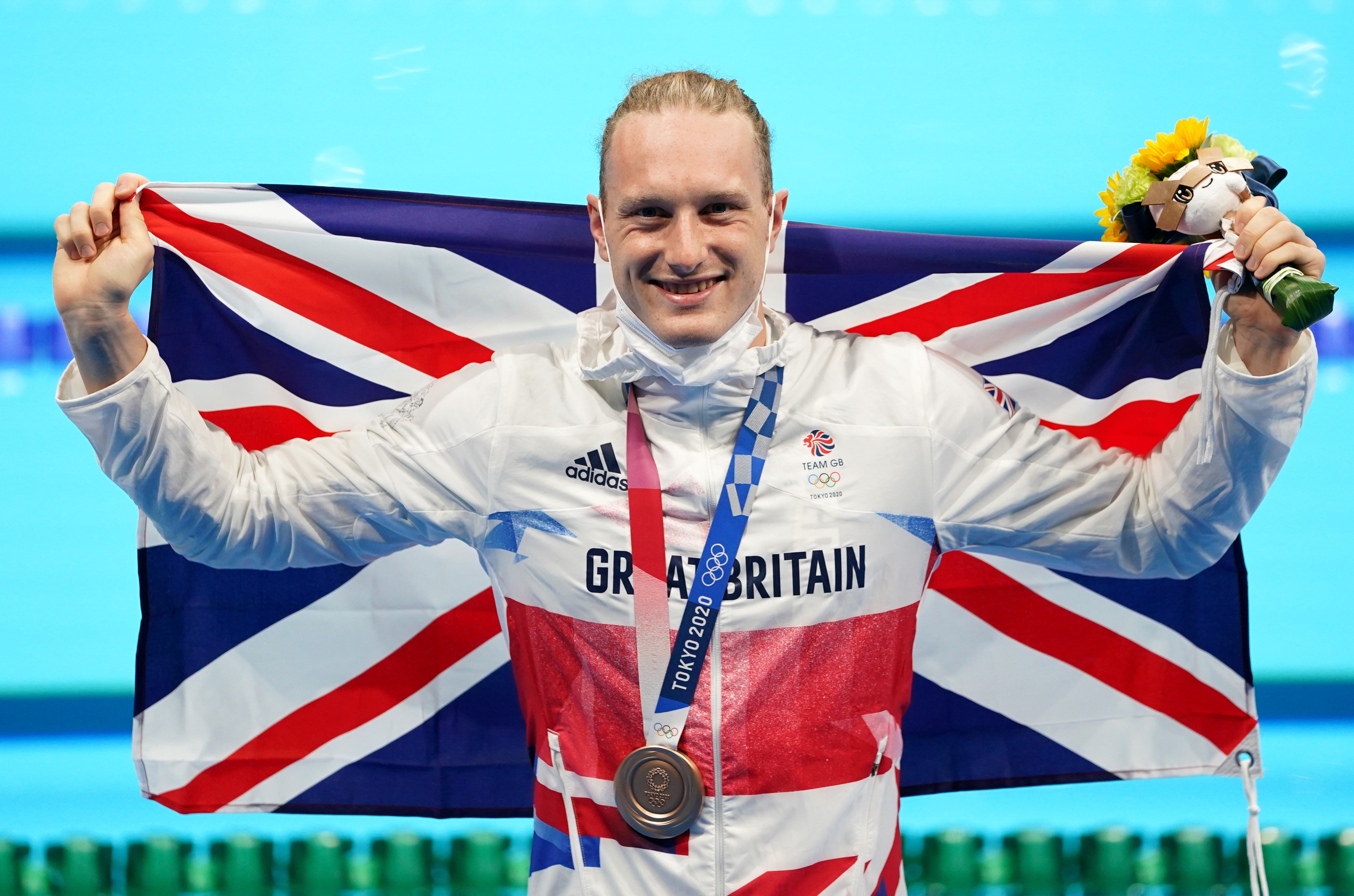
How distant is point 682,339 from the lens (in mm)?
1620

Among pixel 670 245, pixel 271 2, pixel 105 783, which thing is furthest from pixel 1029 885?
pixel 271 2

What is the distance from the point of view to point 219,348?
210cm

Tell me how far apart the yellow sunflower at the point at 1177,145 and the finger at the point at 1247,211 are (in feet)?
0.87

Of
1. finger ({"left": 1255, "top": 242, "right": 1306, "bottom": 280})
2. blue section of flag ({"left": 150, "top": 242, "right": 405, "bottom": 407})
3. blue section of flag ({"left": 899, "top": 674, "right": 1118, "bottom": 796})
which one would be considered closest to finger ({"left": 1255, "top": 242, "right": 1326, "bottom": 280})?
finger ({"left": 1255, "top": 242, "right": 1306, "bottom": 280})

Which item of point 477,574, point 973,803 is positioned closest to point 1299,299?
point 477,574

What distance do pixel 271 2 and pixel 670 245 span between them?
2.93m

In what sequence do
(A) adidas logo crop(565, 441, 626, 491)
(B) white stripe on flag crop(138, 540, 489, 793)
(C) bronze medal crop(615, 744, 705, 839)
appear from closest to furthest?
1. (C) bronze medal crop(615, 744, 705, 839)
2. (A) adidas logo crop(565, 441, 626, 491)
3. (B) white stripe on flag crop(138, 540, 489, 793)

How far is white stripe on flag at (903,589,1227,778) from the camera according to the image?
7.59 ft

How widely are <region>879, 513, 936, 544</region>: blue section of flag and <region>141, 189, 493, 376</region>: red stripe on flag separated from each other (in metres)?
0.84

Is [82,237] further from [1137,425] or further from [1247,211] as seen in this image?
[1137,425]

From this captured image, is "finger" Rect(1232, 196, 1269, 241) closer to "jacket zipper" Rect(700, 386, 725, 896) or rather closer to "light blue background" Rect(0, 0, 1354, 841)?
"jacket zipper" Rect(700, 386, 725, 896)

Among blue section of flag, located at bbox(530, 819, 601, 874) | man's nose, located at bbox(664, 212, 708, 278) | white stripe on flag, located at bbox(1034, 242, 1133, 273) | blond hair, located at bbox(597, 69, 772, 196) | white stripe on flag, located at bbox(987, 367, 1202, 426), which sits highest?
blond hair, located at bbox(597, 69, 772, 196)

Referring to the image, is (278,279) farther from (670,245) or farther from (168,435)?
(670,245)

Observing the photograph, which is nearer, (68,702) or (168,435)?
(168,435)
